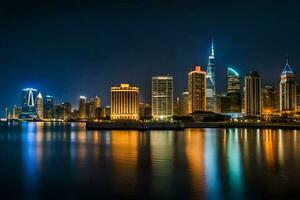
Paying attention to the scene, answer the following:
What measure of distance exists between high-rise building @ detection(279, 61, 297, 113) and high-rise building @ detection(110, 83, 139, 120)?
70669 mm

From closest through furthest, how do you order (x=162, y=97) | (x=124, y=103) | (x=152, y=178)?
(x=152, y=178), (x=124, y=103), (x=162, y=97)

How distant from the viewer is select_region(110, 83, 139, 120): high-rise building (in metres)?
158

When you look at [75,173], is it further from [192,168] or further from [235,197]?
A: [235,197]

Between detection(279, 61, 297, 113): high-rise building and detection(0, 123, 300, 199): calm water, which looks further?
detection(279, 61, 297, 113): high-rise building

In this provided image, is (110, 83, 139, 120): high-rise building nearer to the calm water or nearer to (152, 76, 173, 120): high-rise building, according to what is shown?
Result: (152, 76, 173, 120): high-rise building

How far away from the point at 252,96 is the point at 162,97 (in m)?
45.1

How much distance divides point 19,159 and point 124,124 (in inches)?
2888

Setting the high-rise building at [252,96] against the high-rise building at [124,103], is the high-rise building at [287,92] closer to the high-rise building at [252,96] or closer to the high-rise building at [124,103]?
the high-rise building at [252,96]

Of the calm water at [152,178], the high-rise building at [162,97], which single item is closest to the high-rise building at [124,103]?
the high-rise building at [162,97]

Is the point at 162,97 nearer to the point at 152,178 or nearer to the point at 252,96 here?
the point at 252,96

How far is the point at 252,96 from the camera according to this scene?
194 metres

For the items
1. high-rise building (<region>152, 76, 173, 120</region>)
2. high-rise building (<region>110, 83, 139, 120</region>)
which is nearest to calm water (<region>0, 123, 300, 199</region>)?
high-rise building (<region>110, 83, 139, 120</region>)

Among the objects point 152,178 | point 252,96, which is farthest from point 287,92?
point 152,178

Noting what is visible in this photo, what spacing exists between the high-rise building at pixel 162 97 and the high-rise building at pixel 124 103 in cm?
1766
